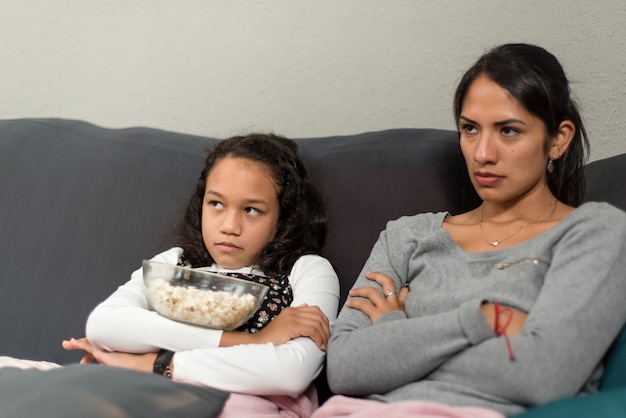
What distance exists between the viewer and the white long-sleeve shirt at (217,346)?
4.84 ft

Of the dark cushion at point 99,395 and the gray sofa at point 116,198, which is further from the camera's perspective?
the gray sofa at point 116,198

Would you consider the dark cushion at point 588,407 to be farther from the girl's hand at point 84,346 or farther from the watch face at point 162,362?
the girl's hand at point 84,346

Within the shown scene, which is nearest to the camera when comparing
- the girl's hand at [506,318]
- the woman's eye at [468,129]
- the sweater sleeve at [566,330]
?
the sweater sleeve at [566,330]

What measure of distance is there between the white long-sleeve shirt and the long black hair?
0.52 metres

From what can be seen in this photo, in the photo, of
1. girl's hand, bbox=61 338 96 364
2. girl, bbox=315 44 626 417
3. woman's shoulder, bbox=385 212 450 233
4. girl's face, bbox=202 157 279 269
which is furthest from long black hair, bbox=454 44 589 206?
girl's hand, bbox=61 338 96 364

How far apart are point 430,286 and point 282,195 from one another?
1.58 ft

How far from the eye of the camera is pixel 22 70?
2.58 metres

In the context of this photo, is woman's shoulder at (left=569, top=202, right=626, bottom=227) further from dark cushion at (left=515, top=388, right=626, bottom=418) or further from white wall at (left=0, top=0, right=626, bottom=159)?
white wall at (left=0, top=0, right=626, bottom=159)

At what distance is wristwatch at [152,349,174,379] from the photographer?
1.53 metres

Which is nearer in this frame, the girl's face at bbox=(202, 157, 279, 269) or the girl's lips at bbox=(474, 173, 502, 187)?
the girl's lips at bbox=(474, 173, 502, 187)

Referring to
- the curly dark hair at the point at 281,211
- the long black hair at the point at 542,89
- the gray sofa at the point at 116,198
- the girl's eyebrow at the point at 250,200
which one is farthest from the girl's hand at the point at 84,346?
the long black hair at the point at 542,89

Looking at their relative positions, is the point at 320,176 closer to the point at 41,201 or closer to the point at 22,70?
the point at 41,201

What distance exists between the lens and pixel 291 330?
1.54 m

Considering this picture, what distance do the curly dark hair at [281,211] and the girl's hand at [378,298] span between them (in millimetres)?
268
